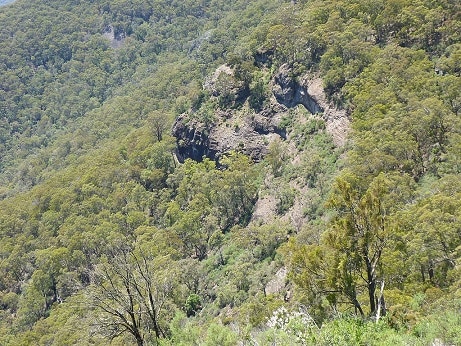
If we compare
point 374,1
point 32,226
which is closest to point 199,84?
point 374,1

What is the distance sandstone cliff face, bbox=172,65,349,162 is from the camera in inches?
2591

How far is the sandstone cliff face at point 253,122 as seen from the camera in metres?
65.8

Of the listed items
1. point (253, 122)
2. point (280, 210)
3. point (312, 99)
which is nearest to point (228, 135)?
point (253, 122)

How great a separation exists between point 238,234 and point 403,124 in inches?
985

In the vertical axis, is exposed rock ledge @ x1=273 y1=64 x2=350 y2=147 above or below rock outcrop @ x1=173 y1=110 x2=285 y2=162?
above

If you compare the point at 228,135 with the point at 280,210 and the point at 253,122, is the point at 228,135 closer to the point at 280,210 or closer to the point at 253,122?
the point at 253,122

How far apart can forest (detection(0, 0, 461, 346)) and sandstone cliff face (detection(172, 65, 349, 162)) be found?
0.91ft

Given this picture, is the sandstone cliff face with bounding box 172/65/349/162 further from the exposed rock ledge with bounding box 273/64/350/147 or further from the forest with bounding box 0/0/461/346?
the forest with bounding box 0/0/461/346

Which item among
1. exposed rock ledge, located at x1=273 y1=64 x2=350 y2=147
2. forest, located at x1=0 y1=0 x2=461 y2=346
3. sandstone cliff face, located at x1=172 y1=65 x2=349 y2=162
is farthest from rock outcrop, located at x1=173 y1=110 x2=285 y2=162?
exposed rock ledge, located at x1=273 y1=64 x2=350 y2=147

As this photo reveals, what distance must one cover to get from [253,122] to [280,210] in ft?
65.4

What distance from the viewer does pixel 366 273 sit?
64.2 feet

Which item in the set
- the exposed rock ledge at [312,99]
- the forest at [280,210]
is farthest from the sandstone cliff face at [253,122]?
the forest at [280,210]

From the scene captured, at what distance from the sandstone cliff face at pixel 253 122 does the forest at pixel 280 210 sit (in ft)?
0.91

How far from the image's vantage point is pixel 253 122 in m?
75.2
